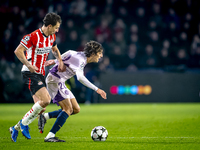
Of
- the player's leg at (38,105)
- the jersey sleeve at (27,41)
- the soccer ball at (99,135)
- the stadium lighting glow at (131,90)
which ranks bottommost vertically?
the stadium lighting glow at (131,90)

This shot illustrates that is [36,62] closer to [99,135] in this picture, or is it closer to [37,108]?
[37,108]

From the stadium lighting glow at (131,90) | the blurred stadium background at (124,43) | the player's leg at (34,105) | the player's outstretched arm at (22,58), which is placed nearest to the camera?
the player's outstretched arm at (22,58)

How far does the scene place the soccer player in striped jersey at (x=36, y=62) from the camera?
4.52 metres

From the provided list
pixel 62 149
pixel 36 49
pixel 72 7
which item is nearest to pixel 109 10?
pixel 72 7

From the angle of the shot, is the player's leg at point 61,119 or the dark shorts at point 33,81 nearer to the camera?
the player's leg at point 61,119

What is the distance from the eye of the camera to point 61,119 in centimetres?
457

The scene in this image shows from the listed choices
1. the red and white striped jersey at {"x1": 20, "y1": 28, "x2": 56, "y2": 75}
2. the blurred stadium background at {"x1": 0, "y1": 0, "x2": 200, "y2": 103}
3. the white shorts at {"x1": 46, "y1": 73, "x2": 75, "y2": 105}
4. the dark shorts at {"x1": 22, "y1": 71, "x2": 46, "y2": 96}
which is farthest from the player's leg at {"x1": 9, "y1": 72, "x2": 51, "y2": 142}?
the blurred stadium background at {"x1": 0, "y1": 0, "x2": 200, "y2": 103}

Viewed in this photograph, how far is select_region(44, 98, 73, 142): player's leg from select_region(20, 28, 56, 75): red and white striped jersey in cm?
62

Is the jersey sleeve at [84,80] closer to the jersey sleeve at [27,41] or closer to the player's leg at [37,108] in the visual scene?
the player's leg at [37,108]

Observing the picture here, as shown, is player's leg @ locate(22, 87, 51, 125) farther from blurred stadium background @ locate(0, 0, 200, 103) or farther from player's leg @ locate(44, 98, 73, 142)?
blurred stadium background @ locate(0, 0, 200, 103)

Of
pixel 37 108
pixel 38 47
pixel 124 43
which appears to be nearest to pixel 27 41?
pixel 38 47

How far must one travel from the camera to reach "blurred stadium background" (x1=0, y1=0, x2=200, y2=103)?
14.4m

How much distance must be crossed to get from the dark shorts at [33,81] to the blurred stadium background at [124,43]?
9.24 meters

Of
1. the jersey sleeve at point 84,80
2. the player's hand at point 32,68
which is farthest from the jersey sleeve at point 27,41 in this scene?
the jersey sleeve at point 84,80
